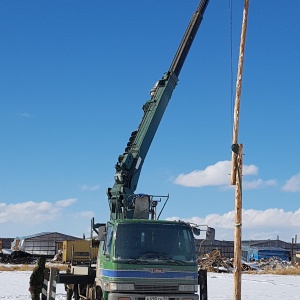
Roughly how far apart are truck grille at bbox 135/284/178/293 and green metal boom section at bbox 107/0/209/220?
4618 millimetres

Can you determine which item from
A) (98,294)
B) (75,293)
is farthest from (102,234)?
(75,293)

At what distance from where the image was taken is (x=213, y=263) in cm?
4862

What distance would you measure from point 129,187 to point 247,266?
3305cm

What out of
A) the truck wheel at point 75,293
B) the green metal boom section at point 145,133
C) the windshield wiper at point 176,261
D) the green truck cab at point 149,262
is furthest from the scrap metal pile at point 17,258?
the windshield wiper at point 176,261

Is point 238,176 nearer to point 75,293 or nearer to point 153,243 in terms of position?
point 153,243

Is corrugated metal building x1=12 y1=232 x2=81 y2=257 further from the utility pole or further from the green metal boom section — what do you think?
the utility pole

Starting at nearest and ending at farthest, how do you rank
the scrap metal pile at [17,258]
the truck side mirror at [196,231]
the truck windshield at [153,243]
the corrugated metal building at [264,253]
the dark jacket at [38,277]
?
the truck windshield at [153,243] → the truck side mirror at [196,231] → the dark jacket at [38,277] → the scrap metal pile at [17,258] → the corrugated metal building at [264,253]

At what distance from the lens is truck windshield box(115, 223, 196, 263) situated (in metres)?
12.7

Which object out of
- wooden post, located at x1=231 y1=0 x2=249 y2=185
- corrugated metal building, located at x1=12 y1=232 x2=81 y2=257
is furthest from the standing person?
corrugated metal building, located at x1=12 y1=232 x2=81 y2=257

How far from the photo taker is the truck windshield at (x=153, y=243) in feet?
41.6

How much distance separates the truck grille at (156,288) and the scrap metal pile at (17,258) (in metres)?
41.1

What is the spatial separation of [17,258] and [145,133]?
3545 centimetres

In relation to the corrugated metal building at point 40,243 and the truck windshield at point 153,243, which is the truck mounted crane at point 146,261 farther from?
the corrugated metal building at point 40,243

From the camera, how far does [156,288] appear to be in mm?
12641
